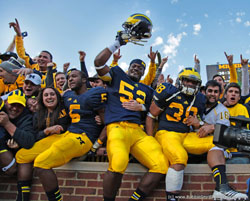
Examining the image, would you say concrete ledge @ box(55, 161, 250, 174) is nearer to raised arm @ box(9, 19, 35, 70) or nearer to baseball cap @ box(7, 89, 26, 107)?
baseball cap @ box(7, 89, 26, 107)

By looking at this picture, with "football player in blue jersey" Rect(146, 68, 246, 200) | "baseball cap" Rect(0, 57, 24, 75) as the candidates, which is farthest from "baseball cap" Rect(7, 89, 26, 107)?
"football player in blue jersey" Rect(146, 68, 246, 200)

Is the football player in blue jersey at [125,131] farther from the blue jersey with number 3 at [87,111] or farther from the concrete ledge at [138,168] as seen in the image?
the concrete ledge at [138,168]

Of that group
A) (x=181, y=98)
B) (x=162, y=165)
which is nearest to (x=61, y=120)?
(x=162, y=165)

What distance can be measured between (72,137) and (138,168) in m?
1.06

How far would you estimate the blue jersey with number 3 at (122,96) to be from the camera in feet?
10.4

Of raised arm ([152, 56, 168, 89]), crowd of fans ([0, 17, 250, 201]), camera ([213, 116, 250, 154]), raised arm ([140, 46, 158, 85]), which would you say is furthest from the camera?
raised arm ([152, 56, 168, 89])

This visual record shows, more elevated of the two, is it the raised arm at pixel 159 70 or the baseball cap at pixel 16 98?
the raised arm at pixel 159 70

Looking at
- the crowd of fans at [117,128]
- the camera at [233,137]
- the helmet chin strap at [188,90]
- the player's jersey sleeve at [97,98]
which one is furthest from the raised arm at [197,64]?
the camera at [233,137]

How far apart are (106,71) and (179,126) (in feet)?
4.48

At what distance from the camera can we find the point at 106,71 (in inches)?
127

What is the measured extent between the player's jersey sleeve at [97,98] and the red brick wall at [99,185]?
873 mm

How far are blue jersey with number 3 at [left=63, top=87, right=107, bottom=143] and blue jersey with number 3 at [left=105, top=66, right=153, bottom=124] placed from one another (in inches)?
5.7


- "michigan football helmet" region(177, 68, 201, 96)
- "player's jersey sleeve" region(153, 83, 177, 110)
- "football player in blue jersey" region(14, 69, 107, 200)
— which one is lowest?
"football player in blue jersey" region(14, 69, 107, 200)

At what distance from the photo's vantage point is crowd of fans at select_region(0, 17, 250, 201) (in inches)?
108
